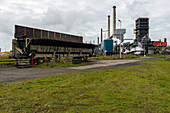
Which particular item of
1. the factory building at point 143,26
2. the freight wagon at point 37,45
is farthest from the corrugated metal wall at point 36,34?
the factory building at point 143,26

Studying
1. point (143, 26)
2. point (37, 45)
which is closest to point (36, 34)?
point (37, 45)

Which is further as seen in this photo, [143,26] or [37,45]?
[143,26]

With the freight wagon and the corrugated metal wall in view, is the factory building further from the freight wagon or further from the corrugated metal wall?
the freight wagon

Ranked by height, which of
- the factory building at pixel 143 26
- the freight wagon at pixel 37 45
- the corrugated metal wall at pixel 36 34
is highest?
the factory building at pixel 143 26

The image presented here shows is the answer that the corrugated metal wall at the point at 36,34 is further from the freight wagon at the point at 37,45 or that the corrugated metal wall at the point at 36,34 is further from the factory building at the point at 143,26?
the factory building at the point at 143,26

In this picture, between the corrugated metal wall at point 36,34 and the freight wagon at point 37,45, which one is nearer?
the freight wagon at point 37,45

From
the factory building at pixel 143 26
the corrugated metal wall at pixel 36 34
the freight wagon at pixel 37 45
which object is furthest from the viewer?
the factory building at pixel 143 26

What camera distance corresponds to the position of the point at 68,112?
3506mm

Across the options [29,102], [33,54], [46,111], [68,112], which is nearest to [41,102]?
[29,102]

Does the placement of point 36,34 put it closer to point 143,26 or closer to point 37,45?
point 37,45

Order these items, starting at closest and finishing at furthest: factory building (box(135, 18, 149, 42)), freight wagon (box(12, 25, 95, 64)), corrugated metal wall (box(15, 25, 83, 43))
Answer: freight wagon (box(12, 25, 95, 64)) < corrugated metal wall (box(15, 25, 83, 43)) < factory building (box(135, 18, 149, 42))

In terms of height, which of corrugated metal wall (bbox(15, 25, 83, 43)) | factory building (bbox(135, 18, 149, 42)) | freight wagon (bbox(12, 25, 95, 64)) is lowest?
freight wagon (bbox(12, 25, 95, 64))

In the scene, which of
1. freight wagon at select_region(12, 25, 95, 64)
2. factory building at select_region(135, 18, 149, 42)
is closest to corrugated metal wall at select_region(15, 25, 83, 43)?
freight wagon at select_region(12, 25, 95, 64)

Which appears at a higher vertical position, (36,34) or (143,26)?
(143,26)
